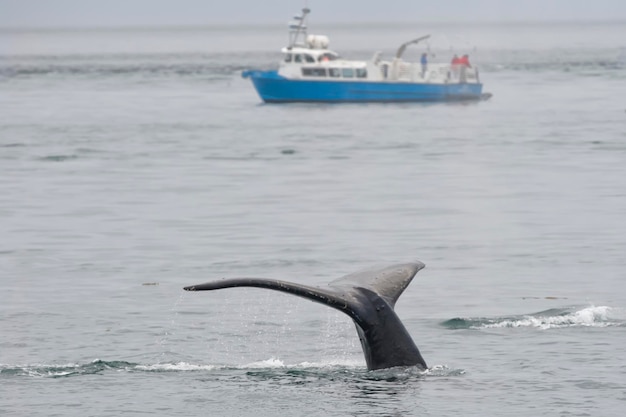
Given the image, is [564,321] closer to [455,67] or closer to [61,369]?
[61,369]

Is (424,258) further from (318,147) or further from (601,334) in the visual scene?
(318,147)

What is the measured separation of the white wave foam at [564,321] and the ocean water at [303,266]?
50 mm

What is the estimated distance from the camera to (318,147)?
5331 cm

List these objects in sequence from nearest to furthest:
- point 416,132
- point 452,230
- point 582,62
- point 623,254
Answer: point 623,254 → point 452,230 → point 416,132 → point 582,62

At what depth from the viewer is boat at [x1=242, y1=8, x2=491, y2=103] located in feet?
242

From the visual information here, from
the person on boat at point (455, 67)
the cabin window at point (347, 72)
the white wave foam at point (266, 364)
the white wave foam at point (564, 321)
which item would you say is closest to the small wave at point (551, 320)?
the white wave foam at point (564, 321)

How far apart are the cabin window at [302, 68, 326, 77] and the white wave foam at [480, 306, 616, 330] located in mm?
56092

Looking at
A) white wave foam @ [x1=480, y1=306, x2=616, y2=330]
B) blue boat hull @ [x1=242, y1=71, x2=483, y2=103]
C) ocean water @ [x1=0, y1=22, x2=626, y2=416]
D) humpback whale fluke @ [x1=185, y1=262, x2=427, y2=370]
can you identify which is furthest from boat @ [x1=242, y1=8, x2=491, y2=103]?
humpback whale fluke @ [x1=185, y1=262, x2=427, y2=370]

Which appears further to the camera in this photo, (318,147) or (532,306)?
(318,147)

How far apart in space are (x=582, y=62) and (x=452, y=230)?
11159 cm

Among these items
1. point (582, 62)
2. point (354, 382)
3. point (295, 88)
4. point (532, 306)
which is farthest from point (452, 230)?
point (582, 62)

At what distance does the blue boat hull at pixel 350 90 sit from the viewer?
74688mm

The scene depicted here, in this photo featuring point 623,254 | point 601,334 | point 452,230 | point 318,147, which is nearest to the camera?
point 601,334

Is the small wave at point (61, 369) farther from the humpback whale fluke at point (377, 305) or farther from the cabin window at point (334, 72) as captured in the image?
the cabin window at point (334, 72)
